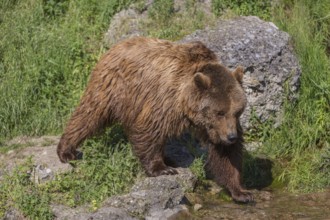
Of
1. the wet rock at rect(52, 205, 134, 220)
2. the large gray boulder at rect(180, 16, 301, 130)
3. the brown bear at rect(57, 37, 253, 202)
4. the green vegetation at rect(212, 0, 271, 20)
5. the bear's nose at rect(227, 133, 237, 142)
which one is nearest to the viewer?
the wet rock at rect(52, 205, 134, 220)

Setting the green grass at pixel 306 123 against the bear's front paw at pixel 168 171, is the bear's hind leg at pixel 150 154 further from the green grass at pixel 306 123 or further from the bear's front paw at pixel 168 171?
the green grass at pixel 306 123

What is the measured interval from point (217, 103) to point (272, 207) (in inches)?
46.4

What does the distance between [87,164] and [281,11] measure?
3.69 m

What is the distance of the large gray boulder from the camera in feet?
30.7

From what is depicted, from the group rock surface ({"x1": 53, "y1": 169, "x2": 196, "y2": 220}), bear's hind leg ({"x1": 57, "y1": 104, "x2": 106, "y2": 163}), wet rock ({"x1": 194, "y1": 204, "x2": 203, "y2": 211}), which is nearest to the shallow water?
wet rock ({"x1": 194, "y1": 204, "x2": 203, "y2": 211})

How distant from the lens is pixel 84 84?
9852 mm

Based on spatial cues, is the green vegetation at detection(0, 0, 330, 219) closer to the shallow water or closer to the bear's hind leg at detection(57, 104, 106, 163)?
the bear's hind leg at detection(57, 104, 106, 163)

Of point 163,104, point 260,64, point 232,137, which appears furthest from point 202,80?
point 260,64

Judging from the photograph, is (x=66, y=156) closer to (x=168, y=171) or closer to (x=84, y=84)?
(x=168, y=171)

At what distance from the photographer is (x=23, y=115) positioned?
9445 millimetres

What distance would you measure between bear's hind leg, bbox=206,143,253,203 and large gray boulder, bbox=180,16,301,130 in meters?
1.21

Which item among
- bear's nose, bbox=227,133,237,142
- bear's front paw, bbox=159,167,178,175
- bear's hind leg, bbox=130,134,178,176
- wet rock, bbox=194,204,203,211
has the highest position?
bear's nose, bbox=227,133,237,142

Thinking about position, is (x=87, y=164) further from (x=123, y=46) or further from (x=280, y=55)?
(x=280, y=55)

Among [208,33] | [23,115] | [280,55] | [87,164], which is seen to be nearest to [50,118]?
[23,115]
